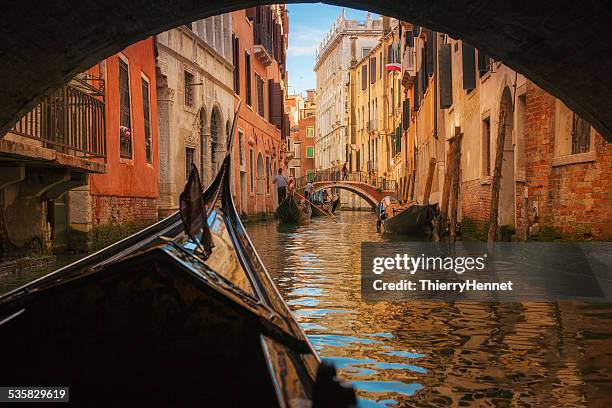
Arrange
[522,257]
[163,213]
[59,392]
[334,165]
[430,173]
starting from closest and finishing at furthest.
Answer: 1. [59,392]
2. [522,257]
3. [163,213]
4. [430,173]
5. [334,165]

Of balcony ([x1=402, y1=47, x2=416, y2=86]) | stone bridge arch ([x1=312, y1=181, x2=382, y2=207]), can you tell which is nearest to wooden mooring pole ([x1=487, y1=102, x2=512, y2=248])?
balcony ([x1=402, y1=47, x2=416, y2=86])

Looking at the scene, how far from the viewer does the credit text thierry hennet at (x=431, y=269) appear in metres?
6.01

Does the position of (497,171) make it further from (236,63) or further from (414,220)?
(236,63)

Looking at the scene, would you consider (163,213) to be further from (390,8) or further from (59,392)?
(59,392)

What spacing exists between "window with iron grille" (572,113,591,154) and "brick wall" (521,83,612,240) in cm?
17

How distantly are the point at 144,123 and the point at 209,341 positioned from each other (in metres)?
8.53

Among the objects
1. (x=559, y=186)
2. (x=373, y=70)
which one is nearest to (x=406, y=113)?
(x=373, y=70)

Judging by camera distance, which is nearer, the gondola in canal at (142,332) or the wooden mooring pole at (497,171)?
the gondola in canal at (142,332)

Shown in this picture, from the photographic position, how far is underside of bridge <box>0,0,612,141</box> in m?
3.15

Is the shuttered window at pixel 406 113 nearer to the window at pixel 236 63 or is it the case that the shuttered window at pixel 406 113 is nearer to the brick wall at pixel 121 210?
the window at pixel 236 63

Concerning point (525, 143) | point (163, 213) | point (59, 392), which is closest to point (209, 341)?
point (59, 392)

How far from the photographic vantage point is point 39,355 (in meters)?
2.32

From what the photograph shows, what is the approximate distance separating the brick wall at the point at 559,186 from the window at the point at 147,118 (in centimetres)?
537

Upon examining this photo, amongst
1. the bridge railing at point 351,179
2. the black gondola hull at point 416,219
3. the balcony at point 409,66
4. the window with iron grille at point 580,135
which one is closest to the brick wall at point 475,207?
the black gondola hull at point 416,219
